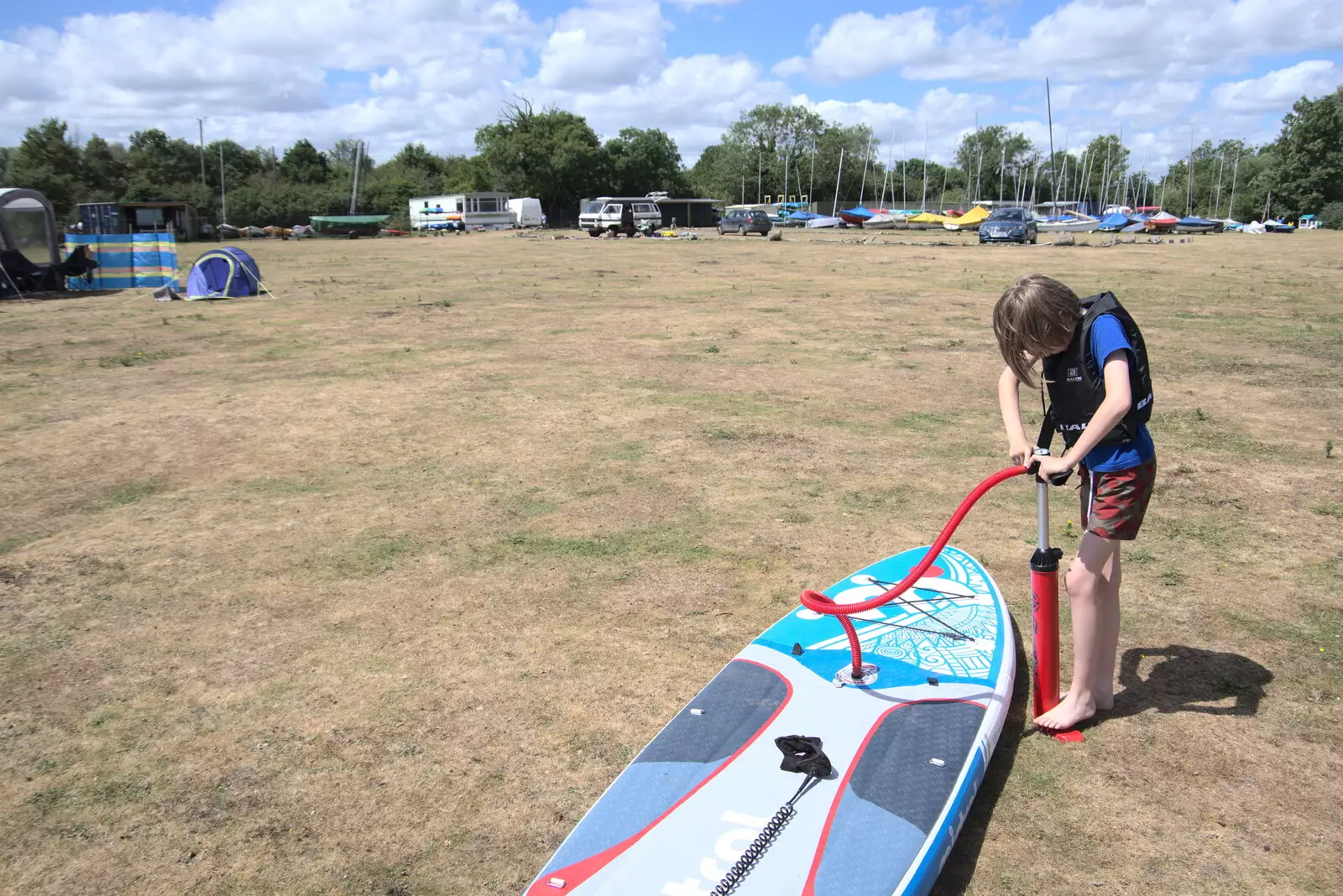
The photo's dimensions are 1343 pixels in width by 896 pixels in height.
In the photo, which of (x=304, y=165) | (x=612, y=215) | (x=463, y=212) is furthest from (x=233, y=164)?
(x=612, y=215)

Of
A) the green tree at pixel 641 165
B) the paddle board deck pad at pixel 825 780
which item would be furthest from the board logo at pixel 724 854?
the green tree at pixel 641 165

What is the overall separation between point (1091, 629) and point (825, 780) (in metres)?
1.38

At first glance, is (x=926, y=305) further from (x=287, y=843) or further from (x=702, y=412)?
(x=287, y=843)

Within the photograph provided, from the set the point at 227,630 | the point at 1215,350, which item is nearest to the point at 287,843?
the point at 227,630

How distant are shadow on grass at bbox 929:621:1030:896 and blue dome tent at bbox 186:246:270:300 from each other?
20596 mm

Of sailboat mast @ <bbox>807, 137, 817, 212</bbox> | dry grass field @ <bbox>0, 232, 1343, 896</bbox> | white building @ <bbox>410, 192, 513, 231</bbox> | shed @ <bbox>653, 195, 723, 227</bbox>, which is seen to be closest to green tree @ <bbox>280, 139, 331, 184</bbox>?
white building @ <bbox>410, 192, 513, 231</bbox>

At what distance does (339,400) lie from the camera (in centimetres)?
998

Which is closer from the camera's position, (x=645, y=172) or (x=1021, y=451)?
(x=1021, y=451)

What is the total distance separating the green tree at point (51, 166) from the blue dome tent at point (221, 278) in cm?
5167

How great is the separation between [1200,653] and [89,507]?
7617mm

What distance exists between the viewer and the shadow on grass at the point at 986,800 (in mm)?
3062

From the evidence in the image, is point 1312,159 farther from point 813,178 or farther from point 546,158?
point 546,158

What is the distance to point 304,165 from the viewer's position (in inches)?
3625

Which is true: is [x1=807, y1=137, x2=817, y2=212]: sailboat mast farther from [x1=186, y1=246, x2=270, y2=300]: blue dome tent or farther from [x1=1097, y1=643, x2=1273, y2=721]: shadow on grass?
[x1=1097, y1=643, x2=1273, y2=721]: shadow on grass
